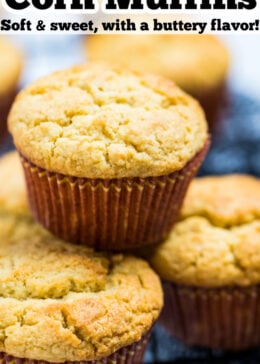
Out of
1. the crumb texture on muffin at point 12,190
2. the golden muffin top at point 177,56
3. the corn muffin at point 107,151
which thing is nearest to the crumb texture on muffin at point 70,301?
the corn muffin at point 107,151

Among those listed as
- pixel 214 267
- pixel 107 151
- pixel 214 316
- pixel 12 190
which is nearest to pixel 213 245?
pixel 214 267

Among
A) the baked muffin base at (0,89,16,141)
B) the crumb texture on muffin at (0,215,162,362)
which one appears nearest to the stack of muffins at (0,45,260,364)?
the crumb texture on muffin at (0,215,162,362)

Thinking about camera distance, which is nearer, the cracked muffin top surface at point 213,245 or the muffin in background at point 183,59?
the cracked muffin top surface at point 213,245

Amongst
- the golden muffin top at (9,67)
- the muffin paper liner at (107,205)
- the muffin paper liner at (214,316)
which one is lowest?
the muffin paper liner at (214,316)

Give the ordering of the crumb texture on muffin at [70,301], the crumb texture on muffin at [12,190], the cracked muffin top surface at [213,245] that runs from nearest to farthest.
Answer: the crumb texture on muffin at [70,301]
the cracked muffin top surface at [213,245]
the crumb texture on muffin at [12,190]

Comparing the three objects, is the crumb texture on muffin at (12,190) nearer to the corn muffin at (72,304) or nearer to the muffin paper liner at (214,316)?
the corn muffin at (72,304)

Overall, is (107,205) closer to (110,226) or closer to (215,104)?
(110,226)

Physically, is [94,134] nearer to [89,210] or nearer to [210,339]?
[89,210]

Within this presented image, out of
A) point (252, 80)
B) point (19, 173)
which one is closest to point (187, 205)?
point (19, 173)
